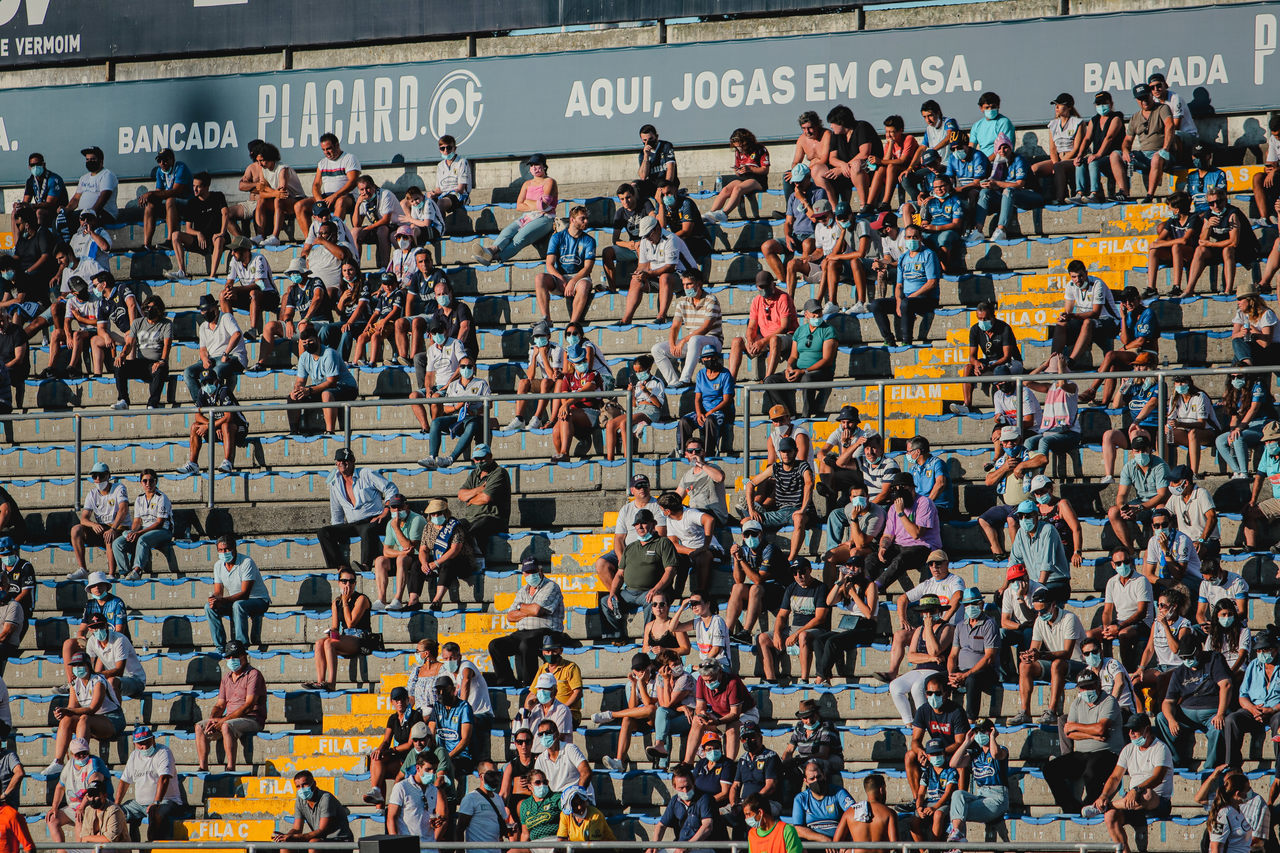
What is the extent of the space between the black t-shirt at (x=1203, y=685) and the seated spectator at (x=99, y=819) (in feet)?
28.0

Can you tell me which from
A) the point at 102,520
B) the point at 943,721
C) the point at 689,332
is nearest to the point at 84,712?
the point at 102,520

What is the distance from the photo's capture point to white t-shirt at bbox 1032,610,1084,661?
1484cm

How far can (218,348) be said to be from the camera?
20453 mm

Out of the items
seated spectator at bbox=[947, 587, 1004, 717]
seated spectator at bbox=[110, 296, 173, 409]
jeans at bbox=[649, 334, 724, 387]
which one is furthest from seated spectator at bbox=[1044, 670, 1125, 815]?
seated spectator at bbox=[110, 296, 173, 409]

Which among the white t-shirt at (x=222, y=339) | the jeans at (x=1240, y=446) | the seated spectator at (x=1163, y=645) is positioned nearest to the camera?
the seated spectator at (x=1163, y=645)

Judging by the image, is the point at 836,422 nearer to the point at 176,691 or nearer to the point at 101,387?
the point at 176,691

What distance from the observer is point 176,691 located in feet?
58.2

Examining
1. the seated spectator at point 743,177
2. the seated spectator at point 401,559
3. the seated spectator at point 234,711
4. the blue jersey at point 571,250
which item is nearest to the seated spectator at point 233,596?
the seated spectator at point 234,711

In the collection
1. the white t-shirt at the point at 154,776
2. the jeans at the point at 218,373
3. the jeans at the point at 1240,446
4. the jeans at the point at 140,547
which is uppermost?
the jeans at the point at 218,373

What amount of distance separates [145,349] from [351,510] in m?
4.10

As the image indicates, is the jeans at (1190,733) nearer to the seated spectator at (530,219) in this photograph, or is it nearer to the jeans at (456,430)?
the jeans at (456,430)

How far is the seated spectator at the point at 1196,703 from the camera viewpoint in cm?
1414

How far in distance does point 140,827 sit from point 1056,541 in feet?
26.3

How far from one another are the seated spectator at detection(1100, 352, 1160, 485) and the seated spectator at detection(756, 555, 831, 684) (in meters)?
2.63
